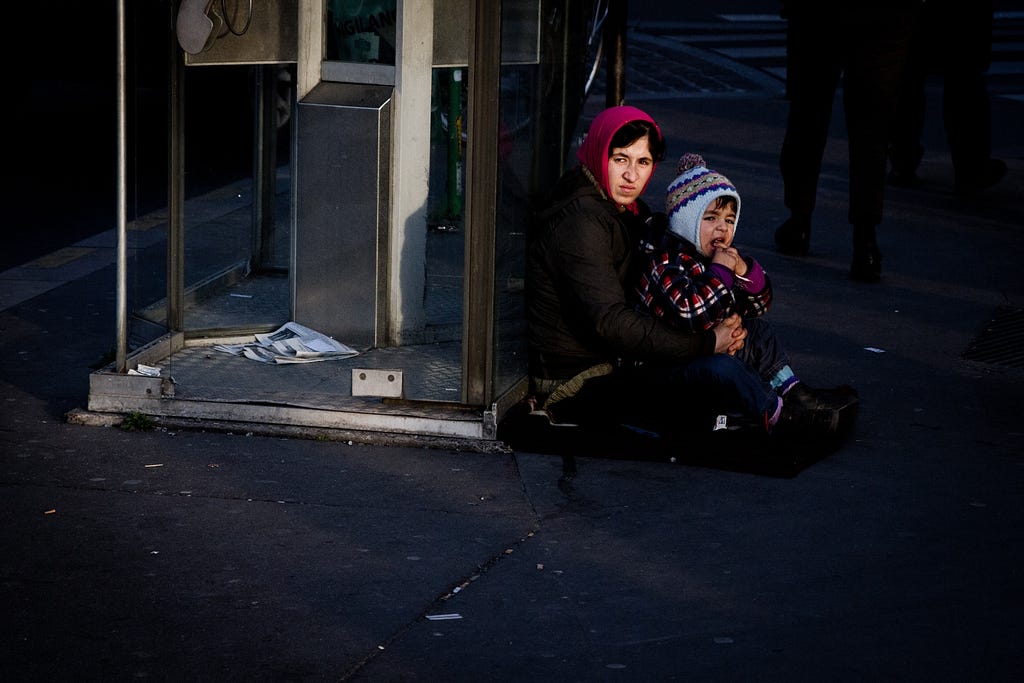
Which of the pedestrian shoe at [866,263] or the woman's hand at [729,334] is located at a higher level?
the woman's hand at [729,334]

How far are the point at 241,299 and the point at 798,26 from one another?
356cm

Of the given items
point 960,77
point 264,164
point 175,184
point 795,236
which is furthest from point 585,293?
point 960,77

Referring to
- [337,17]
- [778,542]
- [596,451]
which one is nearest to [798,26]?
[337,17]

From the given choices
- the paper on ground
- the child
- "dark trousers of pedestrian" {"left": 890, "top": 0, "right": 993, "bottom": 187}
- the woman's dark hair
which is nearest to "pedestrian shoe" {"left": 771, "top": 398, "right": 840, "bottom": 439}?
the child

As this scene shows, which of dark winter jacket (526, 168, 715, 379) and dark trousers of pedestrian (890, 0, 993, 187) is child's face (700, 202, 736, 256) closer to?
dark winter jacket (526, 168, 715, 379)

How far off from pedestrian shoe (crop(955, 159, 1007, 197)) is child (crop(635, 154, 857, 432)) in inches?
216

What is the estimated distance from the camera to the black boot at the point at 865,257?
8258 mm

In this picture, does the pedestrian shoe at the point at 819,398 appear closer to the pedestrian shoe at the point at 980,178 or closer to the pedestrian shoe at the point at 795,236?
the pedestrian shoe at the point at 795,236

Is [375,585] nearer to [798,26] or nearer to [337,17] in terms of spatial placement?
[337,17]

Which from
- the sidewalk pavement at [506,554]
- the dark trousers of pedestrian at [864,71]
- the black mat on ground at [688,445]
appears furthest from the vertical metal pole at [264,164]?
the dark trousers of pedestrian at [864,71]

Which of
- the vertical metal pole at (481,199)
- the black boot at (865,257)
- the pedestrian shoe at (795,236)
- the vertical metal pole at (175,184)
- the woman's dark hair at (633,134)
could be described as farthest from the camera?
the pedestrian shoe at (795,236)

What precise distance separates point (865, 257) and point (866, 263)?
32 mm

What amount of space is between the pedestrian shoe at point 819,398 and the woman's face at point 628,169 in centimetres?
89

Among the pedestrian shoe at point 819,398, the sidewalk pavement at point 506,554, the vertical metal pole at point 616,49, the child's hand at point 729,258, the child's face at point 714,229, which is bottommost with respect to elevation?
the sidewalk pavement at point 506,554
